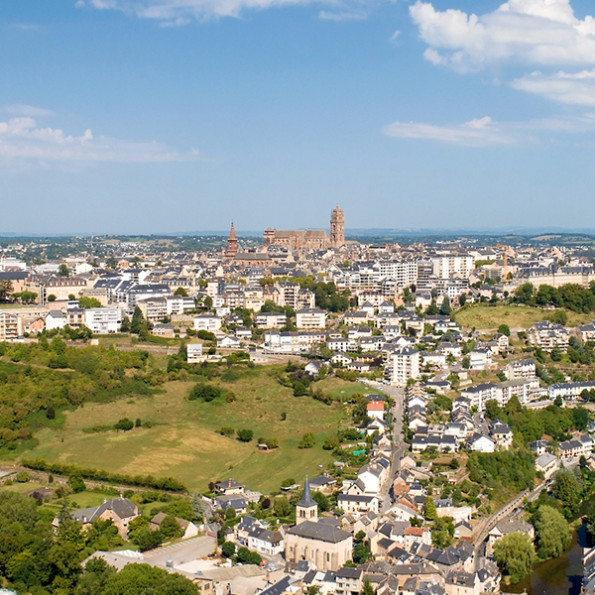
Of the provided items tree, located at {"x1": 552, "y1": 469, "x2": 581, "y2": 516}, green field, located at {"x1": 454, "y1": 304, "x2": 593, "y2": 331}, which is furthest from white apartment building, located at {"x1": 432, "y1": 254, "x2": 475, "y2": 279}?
tree, located at {"x1": 552, "y1": 469, "x2": 581, "y2": 516}

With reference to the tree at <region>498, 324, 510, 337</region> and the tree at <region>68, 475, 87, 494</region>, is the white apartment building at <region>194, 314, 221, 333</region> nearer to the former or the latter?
the tree at <region>498, 324, 510, 337</region>

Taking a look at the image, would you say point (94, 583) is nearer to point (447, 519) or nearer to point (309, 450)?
point (447, 519)

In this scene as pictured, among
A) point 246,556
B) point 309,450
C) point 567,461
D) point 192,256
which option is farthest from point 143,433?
point 192,256

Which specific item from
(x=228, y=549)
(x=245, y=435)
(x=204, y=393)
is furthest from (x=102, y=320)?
(x=228, y=549)

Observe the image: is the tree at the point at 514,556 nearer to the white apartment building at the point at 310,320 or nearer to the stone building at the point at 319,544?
the stone building at the point at 319,544

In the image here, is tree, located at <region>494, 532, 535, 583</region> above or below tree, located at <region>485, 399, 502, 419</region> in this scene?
below

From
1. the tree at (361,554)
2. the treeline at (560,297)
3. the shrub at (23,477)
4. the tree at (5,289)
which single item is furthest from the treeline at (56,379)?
the treeline at (560,297)
